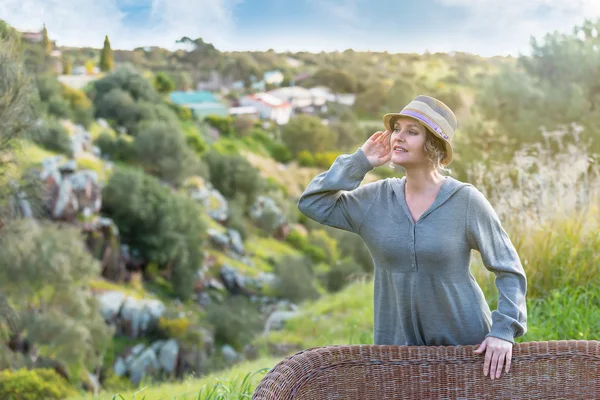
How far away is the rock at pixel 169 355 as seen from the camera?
2191 centimetres

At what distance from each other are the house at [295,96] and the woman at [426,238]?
42.8 metres

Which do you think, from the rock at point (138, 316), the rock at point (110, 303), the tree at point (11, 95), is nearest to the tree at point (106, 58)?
the rock at point (110, 303)

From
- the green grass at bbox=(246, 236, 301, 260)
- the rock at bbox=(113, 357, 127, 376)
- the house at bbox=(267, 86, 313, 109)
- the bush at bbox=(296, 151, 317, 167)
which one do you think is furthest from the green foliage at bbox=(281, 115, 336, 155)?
the rock at bbox=(113, 357, 127, 376)

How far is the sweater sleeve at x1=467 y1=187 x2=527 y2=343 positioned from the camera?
69.8 inches

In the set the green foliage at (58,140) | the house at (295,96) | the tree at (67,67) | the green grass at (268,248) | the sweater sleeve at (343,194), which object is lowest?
the green grass at (268,248)

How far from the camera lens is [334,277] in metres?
28.0

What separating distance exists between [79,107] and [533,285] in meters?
32.6

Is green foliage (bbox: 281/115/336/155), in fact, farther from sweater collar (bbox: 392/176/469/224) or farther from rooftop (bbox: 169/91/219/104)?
sweater collar (bbox: 392/176/469/224)

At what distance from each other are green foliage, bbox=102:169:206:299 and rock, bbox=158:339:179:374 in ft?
16.8

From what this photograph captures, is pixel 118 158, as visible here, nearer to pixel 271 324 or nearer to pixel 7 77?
pixel 271 324

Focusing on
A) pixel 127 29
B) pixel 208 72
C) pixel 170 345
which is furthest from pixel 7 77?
pixel 208 72

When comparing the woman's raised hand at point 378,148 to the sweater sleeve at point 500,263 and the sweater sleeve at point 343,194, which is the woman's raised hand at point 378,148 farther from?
the sweater sleeve at point 500,263

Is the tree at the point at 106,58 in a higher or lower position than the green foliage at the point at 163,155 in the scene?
higher

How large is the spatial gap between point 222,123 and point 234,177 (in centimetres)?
678
